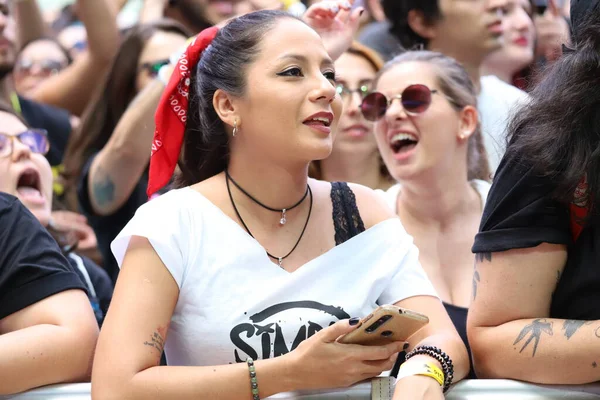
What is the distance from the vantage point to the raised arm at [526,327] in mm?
1987

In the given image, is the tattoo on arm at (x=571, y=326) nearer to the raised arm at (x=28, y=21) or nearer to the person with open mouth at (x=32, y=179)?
the person with open mouth at (x=32, y=179)

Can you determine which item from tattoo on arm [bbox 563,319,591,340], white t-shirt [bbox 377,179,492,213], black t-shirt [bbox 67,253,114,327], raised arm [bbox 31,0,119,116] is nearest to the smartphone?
tattoo on arm [bbox 563,319,591,340]

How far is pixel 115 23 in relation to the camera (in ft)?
16.6

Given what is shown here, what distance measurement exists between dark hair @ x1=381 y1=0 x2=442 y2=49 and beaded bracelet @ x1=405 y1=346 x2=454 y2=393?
2476 millimetres

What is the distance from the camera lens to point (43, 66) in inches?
222

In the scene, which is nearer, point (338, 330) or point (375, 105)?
point (338, 330)

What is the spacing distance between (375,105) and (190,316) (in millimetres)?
1404

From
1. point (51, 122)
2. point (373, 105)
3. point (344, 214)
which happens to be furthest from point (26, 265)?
point (51, 122)

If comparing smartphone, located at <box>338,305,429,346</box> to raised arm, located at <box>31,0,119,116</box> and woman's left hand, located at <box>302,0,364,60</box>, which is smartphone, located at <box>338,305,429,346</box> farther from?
raised arm, located at <box>31,0,119,116</box>

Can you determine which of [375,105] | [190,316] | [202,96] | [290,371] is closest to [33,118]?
[375,105]

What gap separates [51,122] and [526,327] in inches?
130

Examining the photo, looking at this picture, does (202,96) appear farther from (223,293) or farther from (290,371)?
(290,371)

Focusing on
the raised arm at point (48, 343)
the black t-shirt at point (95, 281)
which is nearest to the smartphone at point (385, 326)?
the raised arm at point (48, 343)

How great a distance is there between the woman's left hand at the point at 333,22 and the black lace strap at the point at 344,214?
697 mm
